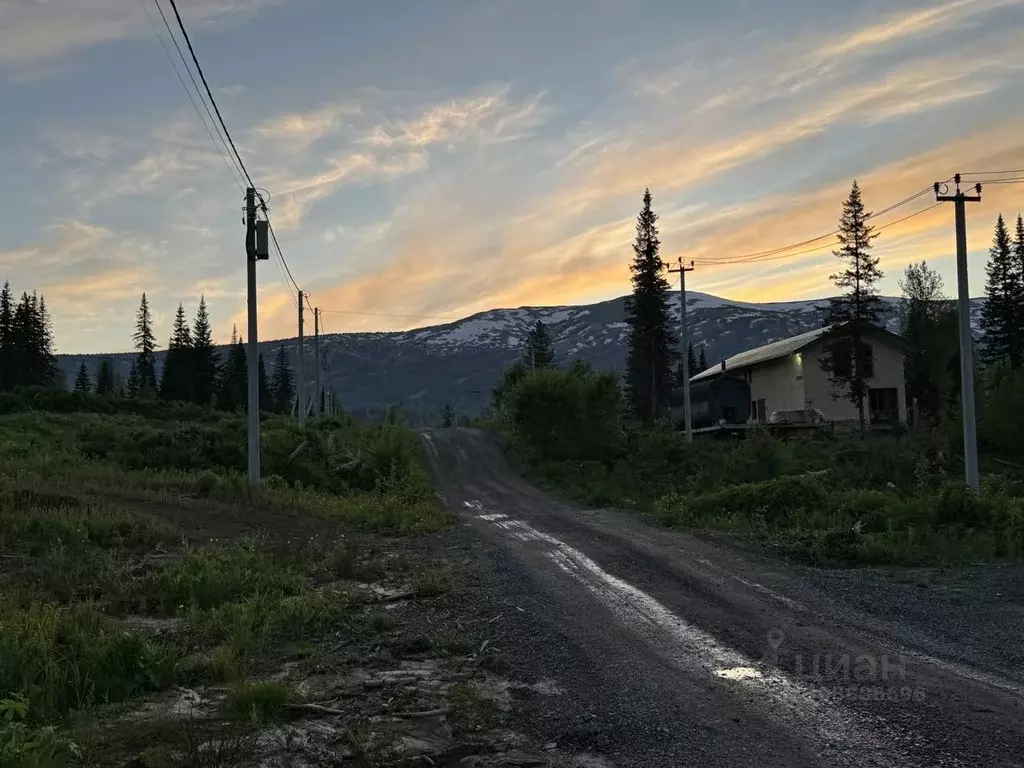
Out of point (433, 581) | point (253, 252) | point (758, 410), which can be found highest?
point (253, 252)

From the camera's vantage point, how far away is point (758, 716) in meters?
5.02

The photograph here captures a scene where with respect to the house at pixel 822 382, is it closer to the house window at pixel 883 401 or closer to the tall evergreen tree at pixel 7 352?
the house window at pixel 883 401

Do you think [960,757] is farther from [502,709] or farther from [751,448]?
[751,448]

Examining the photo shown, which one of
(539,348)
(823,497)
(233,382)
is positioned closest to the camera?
(823,497)

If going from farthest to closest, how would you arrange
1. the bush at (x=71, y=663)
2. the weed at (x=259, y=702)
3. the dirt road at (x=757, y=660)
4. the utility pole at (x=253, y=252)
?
1. the utility pole at (x=253, y=252)
2. the bush at (x=71, y=663)
3. the weed at (x=259, y=702)
4. the dirt road at (x=757, y=660)

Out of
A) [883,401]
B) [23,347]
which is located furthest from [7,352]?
[883,401]

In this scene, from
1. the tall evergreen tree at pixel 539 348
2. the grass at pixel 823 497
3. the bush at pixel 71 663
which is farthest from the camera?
the tall evergreen tree at pixel 539 348

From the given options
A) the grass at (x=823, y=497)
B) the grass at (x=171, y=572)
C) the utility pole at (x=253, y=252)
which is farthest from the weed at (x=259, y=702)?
the utility pole at (x=253, y=252)

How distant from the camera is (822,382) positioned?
159ft

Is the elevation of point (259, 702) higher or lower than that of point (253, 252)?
lower

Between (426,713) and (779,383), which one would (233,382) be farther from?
(426,713)

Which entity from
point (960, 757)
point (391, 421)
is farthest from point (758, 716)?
point (391, 421)

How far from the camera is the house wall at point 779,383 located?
4862 centimetres

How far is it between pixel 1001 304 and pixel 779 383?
22.5m
